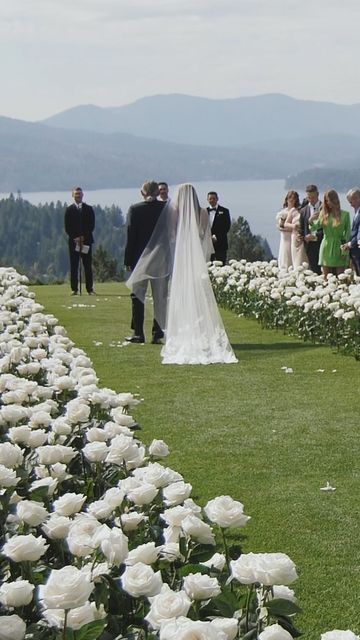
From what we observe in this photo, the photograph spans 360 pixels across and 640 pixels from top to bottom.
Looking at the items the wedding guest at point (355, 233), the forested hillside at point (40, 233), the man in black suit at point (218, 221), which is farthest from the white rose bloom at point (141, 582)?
→ the forested hillside at point (40, 233)

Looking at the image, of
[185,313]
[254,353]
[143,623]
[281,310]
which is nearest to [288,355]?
[254,353]

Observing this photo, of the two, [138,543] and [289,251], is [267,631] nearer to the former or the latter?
[138,543]

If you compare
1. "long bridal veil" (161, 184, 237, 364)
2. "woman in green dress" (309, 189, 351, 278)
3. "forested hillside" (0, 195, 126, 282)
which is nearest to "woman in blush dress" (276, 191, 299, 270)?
"woman in green dress" (309, 189, 351, 278)

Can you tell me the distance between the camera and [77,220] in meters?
20.3

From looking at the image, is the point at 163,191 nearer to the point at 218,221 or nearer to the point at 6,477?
the point at 218,221

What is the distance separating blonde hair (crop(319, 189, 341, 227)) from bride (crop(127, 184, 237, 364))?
315 centimetres

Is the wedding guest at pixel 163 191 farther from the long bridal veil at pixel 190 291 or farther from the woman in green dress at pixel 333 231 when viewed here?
the long bridal veil at pixel 190 291

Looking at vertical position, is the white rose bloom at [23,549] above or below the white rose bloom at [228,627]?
above

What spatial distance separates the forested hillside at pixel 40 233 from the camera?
157m

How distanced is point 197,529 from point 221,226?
16040 millimetres

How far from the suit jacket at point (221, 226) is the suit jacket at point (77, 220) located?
2505 millimetres

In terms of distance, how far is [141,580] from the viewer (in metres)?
3.03

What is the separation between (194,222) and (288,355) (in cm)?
195

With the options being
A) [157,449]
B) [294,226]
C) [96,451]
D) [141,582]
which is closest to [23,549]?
[141,582]
